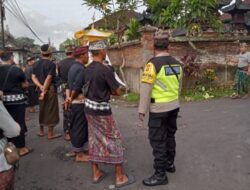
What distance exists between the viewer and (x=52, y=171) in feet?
18.5

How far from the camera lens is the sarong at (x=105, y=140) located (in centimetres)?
483

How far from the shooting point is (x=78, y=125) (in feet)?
18.8

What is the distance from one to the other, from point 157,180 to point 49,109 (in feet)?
10.8

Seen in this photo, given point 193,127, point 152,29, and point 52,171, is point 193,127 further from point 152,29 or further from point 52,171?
point 152,29

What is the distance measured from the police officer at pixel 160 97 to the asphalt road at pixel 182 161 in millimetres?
344

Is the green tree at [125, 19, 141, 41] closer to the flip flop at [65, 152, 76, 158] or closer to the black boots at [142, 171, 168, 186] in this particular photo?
the flip flop at [65, 152, 76, 158]

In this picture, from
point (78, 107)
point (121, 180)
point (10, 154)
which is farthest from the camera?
point (78, 107)

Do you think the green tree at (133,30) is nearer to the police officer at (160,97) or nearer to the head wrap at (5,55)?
the head wrap at (5,55)

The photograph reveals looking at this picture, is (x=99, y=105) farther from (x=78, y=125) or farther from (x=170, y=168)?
(x=170, y=168)

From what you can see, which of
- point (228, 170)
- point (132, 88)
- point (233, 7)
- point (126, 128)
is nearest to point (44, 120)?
point (126, 128)

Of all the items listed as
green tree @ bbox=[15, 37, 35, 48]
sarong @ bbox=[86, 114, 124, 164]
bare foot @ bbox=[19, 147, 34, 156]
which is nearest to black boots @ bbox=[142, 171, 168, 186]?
sarong @ bbox=[86, 114, 124, 164]

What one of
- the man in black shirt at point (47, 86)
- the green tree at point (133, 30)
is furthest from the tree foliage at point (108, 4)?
the man in black shirt at point (47, 86)

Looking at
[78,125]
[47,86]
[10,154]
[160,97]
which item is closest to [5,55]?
[47,86]

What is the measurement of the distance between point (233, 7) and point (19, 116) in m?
14.8
